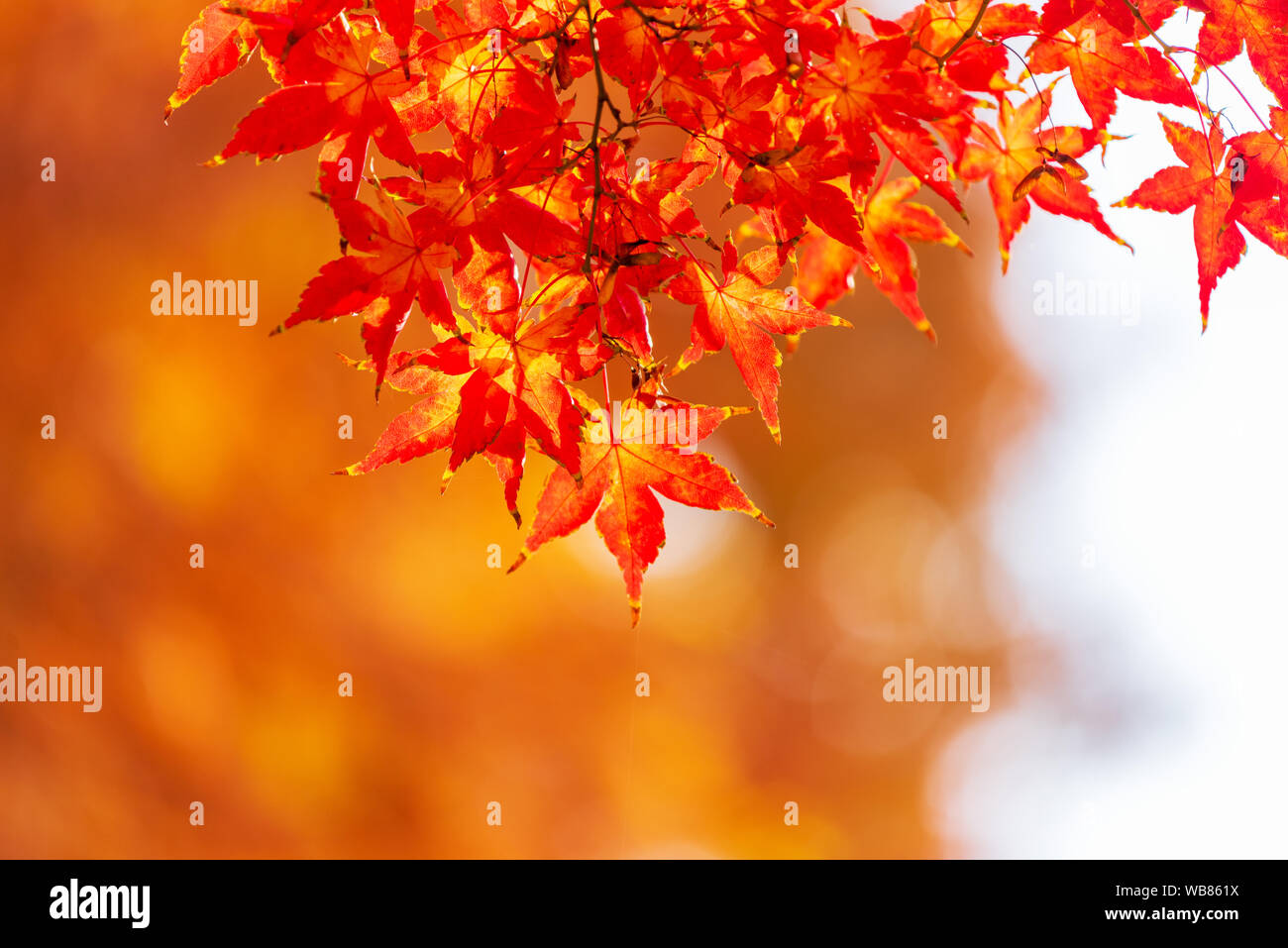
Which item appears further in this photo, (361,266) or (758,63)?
(758,63)

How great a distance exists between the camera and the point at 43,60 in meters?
1.98

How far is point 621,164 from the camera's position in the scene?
559mm

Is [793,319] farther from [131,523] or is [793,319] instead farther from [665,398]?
[131,523]

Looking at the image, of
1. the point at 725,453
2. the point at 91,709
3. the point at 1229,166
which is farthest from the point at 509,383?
the point at 91,709

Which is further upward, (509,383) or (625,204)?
(625,204)

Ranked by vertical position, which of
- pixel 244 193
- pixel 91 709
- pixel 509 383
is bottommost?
pixel 91 709

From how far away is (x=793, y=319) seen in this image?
1.99 ft

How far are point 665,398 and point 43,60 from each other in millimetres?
2214

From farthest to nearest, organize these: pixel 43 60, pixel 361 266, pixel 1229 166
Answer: pixel 43 60 < pixel 1229 166 < pixel 361 266

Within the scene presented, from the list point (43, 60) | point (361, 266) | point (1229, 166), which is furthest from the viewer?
point (43, 60)

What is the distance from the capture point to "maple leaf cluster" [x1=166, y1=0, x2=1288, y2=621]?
0.48 meters

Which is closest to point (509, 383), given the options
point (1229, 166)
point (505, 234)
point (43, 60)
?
point (505, 234)

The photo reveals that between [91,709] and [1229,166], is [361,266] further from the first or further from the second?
[91,709]

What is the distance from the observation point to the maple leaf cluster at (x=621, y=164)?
48cm
